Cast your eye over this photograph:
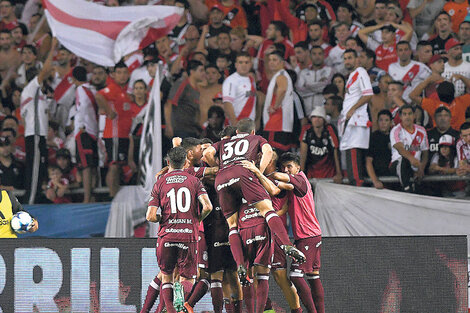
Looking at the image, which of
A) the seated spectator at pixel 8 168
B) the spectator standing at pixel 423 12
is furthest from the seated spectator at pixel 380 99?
the seated spectator at pixel 8 168

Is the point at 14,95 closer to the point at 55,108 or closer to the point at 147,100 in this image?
the point at 55,108

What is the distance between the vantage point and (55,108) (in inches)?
600

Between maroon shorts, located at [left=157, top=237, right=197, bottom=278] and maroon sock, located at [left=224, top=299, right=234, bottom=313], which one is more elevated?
maroon shorts, located at [left=157, top=237, right=197, bottom=278]

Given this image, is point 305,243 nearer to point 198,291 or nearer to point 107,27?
point 198,291

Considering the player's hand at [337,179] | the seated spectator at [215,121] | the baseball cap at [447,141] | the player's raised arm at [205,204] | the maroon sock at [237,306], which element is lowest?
the maroon sock at [237,306]

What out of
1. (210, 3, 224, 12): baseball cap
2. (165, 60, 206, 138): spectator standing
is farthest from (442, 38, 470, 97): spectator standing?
(210, 3, 224, 12): baseball cap

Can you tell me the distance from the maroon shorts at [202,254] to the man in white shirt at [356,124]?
3.66 metres

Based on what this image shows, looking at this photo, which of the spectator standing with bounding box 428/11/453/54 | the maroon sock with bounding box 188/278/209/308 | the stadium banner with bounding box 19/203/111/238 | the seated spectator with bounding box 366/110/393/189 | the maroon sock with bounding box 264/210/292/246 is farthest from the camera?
the stadium banner with bounding box 19/203/111/238

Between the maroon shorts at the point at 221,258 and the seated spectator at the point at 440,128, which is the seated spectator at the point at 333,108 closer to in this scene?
the seated spectator at the point at 440,128

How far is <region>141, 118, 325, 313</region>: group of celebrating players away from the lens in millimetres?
9867

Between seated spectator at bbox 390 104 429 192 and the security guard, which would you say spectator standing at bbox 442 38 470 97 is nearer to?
seated spectator at bbox 390 104 429 192

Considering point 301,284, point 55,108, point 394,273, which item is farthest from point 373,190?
point 55,108

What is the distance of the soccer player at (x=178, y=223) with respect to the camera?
9.85 metres

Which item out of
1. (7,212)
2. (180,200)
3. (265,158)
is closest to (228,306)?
(180,200)
